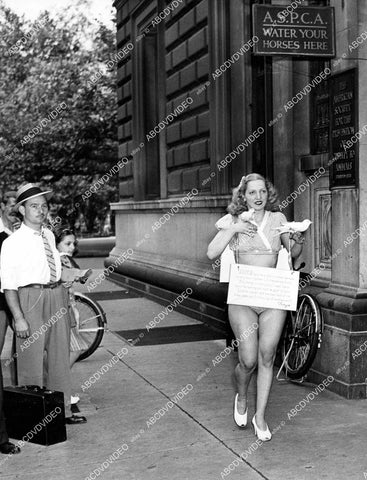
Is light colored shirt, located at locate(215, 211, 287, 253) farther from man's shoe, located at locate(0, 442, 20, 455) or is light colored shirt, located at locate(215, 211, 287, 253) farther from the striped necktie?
man's shoe, located at locate(0, 442, 20, 455)

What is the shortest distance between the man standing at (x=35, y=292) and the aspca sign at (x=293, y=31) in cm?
245

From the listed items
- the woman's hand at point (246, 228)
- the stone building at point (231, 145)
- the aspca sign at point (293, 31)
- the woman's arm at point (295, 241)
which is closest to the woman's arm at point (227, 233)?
the woman's hand at point (246, 228)

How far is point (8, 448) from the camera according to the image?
5.27 meters

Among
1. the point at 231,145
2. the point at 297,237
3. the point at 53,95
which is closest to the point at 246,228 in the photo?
the point at 297,237

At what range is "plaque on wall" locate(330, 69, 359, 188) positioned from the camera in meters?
6.62

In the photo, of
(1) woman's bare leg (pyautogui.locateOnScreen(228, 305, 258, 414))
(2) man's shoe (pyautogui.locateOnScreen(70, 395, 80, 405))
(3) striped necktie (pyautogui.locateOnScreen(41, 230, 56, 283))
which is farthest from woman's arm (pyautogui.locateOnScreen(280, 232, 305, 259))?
(2) man's shoe (pyautogui.locateOnScreen(70, 395, 80, 405))

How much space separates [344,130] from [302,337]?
72.3 inches

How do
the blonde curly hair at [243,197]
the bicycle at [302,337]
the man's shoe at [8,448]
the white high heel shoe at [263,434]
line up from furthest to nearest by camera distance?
the bicycle at [302,337], the blonde curly hair at [243,197], the white high heel shoe at [263,434], the man's shoe at [8,448]

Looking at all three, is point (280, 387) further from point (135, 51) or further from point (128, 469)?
point (135, 51)

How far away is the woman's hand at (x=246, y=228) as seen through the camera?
5.29 metres

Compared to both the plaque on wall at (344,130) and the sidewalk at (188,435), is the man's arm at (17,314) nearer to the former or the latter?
the sidewalk at (188,435)

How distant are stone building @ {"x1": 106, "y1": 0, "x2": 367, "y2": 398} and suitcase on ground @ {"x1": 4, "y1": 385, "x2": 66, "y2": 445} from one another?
2398 millimetres

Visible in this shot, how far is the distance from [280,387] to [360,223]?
5.24ft

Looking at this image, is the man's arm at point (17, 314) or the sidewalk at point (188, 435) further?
the man's arm at point (17, 314)
